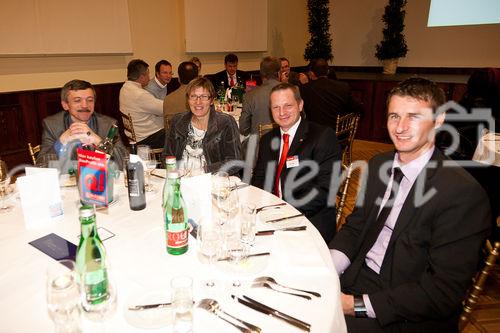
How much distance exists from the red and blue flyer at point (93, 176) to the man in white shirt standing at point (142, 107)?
114 inches

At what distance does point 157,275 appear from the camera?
119cm

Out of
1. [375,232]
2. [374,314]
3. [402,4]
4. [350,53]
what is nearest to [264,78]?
[375,232]

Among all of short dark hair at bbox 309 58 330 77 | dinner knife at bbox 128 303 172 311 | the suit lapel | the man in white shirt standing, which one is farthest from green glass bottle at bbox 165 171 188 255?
short dark hair at bbox 309 58 330 77

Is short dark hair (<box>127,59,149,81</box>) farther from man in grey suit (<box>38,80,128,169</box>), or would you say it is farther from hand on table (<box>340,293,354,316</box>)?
hand on table (<box>340,293,354,316</box>)

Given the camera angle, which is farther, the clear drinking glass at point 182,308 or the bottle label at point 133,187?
the bottle label at point 133,187

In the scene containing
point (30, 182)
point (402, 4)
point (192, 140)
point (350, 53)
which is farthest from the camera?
point (350, 53)

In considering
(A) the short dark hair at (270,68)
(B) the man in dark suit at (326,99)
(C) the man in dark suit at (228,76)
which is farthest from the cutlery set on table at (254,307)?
(C) the man in dark suit at (228,76)

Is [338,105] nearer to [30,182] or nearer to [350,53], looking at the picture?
[30,182]

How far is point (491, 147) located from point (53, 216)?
9.54 ft

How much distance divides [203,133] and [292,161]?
82 cm

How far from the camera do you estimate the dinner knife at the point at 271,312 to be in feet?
3.15

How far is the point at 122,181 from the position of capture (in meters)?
2.04

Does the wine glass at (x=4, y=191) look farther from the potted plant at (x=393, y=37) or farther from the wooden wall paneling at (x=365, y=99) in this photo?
the potted plant at (x=393, y=37)

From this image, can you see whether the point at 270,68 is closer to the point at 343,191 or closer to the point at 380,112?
the point at 343,191
